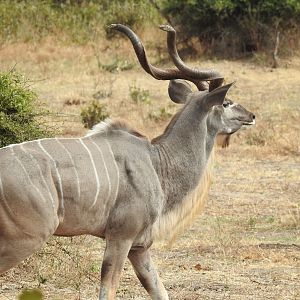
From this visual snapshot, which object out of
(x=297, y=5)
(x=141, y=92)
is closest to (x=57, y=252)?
(x=141, y=92)

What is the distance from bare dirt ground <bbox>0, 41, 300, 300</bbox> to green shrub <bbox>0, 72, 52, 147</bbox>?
0.25 meters

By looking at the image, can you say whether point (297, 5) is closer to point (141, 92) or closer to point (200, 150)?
point (141, 92)

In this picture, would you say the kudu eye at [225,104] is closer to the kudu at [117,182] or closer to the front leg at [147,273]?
the kudu at [117,182]

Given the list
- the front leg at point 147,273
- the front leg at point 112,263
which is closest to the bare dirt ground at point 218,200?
the front leg at point 147,273

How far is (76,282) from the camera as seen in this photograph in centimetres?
655

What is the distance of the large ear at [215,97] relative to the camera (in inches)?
236

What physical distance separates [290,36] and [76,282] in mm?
11729

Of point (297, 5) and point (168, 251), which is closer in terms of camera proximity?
point (168, 251)

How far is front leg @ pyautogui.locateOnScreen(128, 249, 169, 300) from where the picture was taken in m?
5.71

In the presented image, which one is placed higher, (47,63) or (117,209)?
(117,209)

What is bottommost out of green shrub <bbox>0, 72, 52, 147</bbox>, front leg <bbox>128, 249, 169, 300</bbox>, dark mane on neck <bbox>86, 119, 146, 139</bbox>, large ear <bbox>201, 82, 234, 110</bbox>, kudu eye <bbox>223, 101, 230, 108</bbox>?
front leg <bbox>128, 249, 169, 300</bbox>

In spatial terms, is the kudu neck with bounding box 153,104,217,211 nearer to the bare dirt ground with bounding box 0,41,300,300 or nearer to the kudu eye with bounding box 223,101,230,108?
the kudu eye with bounding box 223,101,230,108

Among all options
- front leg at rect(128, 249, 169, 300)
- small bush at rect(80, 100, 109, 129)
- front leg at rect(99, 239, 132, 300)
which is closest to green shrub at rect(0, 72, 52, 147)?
front leg at rect(128, 249, 169, 300)

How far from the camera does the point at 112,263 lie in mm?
5488
